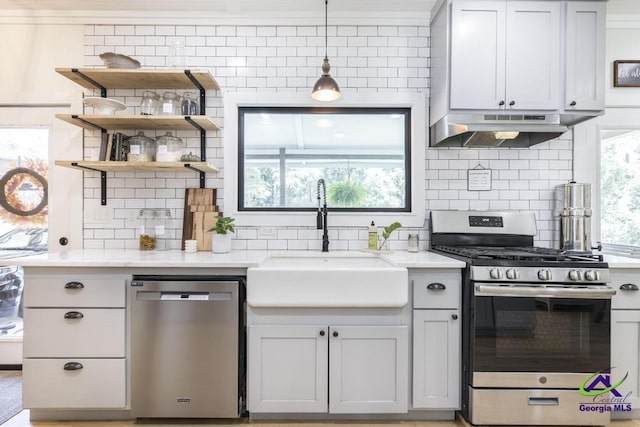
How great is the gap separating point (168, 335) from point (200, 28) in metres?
2.22

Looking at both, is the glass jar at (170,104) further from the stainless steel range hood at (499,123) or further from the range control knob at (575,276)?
the range control knob at (575,276)

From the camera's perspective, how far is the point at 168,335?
1.99m

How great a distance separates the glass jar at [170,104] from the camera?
95.1 inches

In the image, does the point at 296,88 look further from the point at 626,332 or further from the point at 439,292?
the point at 626,332

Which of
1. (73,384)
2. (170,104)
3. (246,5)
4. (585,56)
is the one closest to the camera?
(73,384)

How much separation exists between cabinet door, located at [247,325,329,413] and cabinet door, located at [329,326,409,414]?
0.07 meters

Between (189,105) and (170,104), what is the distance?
13 cm

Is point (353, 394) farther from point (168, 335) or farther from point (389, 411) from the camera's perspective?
point (168, 335)

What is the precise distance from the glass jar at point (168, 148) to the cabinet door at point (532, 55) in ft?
7.41

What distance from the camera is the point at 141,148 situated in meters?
2.47

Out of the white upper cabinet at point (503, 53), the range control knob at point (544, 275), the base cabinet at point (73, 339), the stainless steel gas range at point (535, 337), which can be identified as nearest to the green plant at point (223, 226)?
the base cabinet at point (73, 339)

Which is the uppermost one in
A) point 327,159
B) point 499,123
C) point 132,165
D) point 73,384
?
point 499,123

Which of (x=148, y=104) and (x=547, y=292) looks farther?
(x=148, y=104)

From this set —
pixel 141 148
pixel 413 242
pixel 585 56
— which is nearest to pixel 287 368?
pixel 413 242
